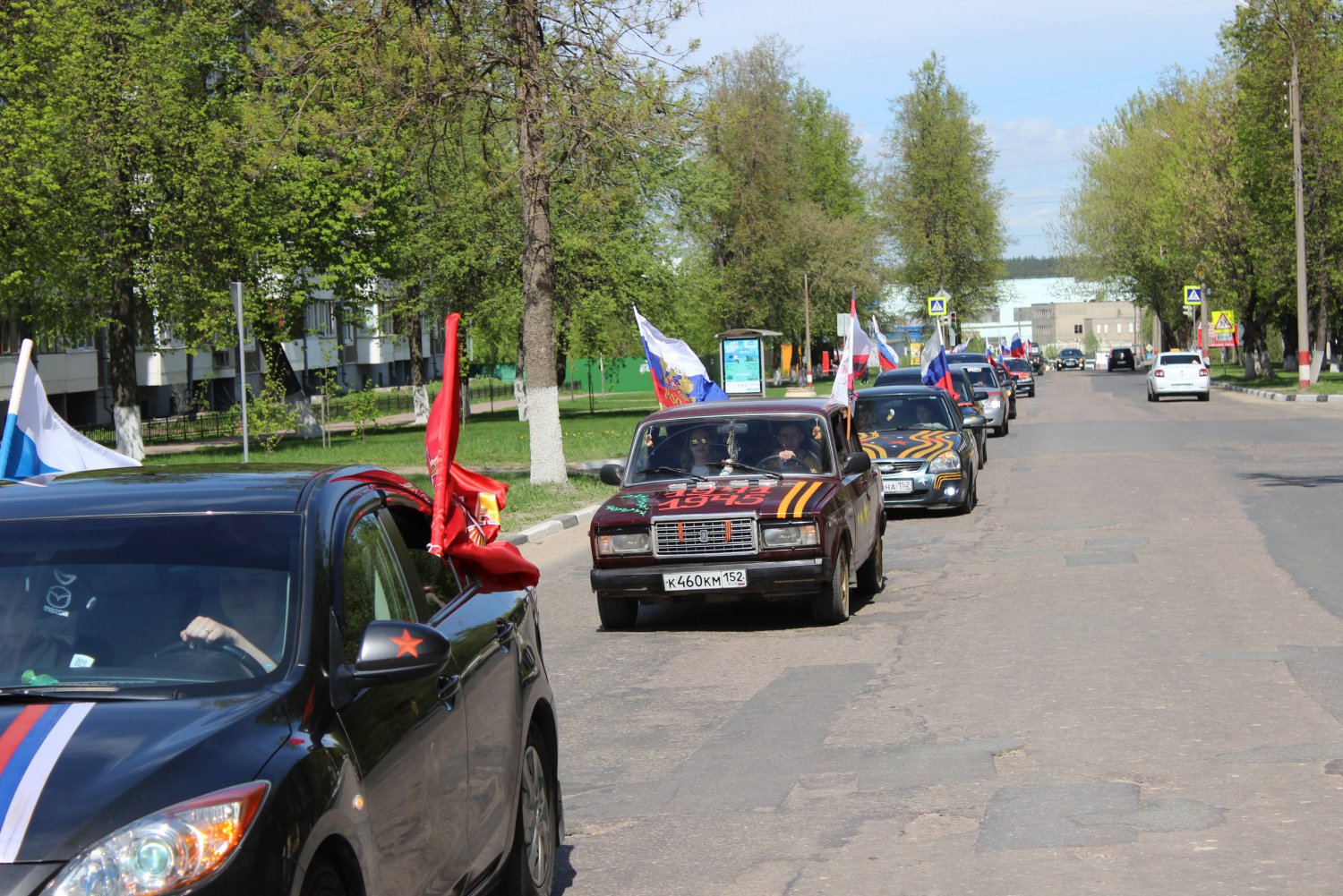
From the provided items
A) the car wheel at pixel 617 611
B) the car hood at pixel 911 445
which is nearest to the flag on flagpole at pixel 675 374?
the car hood at pixel 911 445

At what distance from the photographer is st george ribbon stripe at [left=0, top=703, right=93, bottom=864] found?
2.94 m

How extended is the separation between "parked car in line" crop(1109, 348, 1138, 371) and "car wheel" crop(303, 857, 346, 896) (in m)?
103

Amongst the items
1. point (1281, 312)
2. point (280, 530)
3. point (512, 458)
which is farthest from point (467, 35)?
point (1281, 312)

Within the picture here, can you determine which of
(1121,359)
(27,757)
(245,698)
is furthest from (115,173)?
(1121,359)

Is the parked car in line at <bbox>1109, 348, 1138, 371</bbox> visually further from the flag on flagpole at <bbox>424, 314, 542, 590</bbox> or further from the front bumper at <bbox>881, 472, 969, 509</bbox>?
the flag on flagpole at <bbox>424, 314, 542, 590</bbox>

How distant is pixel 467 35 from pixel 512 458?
10.3 m

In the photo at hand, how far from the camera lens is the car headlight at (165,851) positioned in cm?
288

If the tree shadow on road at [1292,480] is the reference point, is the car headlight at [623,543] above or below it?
Result: above

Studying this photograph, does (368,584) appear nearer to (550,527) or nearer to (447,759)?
(447,759)

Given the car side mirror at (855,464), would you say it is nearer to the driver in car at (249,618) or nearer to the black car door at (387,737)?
the black car door at (387,737)

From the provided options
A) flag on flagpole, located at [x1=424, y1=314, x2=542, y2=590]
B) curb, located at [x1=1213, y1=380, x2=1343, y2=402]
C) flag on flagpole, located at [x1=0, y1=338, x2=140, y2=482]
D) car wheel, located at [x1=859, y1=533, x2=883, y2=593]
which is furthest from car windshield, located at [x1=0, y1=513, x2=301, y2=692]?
curb, located at [x1=1213, y1=380, x2=1343, y2=402]

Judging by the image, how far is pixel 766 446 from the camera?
12242 millimetres

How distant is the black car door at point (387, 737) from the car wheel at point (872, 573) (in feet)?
28.2

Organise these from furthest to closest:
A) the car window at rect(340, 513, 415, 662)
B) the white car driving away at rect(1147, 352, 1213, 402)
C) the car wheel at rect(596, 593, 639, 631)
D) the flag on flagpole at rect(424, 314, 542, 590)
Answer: the white car driving away at rect(1147, 352, 1213, 402) < the car wheel at rect(596, 593, 639, 631) < the flag on flagpole at rect(424, 314, 542, 590) < the car window at rect(340, 513, 415, 662)
